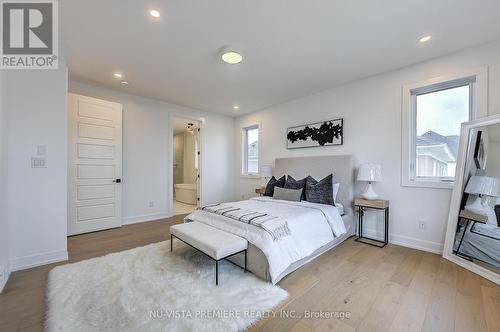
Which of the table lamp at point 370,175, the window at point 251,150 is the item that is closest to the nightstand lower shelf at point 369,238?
the table lamp at point 370,175

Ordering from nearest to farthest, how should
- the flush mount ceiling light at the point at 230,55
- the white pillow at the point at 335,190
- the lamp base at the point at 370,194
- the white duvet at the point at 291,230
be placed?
the white duvet at the point at 291,230 < the flush mount ceiling light at the point at 230,55 < the lamp base at the point at 370,194 < the white pillow at the point at 335,190

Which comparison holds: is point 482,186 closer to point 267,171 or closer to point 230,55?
point 267,171

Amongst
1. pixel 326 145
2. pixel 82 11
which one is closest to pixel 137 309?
pixel 82 11

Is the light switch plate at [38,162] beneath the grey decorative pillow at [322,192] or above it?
above

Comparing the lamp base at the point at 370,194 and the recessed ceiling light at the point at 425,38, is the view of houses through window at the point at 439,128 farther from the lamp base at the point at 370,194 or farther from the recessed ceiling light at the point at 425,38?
the recessed ceiling light at the point at 425,38

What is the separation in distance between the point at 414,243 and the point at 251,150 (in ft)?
12.9

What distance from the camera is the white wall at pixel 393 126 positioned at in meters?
2.61

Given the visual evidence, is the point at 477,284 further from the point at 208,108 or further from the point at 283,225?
the point at 208,108

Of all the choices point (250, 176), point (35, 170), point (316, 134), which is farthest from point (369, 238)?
point (35, 170)

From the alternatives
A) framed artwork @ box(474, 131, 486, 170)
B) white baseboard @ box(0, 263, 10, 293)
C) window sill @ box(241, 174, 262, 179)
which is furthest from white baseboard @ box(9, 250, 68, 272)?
framed artwork @ box(474, 131, 486, 170)

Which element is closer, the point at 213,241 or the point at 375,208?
the point at 213,241

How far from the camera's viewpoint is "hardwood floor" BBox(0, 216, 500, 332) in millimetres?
1481

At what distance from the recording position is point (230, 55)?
2602mm

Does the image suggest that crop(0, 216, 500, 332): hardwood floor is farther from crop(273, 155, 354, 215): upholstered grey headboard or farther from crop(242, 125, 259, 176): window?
crop(242, 125, 259, 176): window
